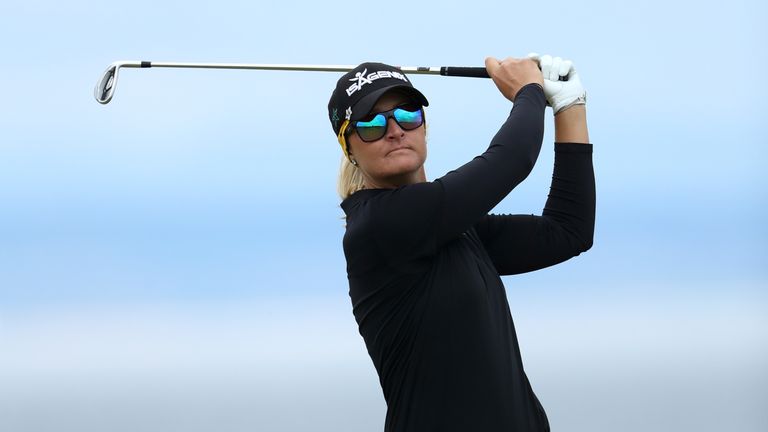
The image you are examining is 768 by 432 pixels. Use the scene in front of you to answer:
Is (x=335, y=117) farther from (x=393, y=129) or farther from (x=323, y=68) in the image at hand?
(x=323, y=68)

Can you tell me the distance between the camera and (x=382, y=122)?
3059mm

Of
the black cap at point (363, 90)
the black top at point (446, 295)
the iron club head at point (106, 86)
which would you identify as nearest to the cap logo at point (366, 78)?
the black cap at point (363, 90)

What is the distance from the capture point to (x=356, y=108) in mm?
3096

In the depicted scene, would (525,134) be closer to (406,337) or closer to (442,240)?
(442,240)

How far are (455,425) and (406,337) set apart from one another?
0.32 m

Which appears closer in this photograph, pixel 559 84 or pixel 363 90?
pixel 363 90

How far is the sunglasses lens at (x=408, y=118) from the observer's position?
3062 mm

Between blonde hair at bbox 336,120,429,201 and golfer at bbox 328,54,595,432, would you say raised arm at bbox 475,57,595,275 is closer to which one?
golfer at bbox 328,54,595,432

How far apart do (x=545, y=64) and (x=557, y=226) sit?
0.60 meters

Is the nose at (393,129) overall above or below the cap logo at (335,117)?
below

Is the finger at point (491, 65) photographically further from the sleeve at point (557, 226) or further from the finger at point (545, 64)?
the sleeve at point (557, 226)

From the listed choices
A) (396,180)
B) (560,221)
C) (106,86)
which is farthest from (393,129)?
(106,86)

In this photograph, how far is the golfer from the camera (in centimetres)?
291

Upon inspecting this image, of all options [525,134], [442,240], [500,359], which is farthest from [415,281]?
[525,134]
